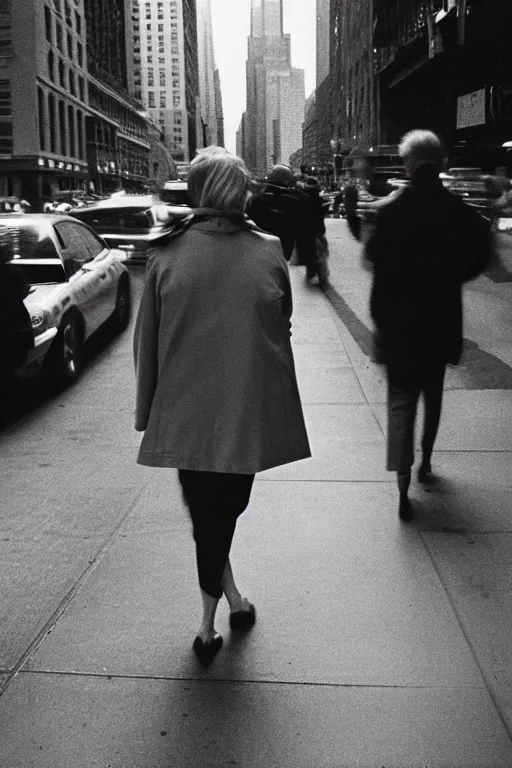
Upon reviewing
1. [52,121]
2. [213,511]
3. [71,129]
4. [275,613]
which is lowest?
[275,613]

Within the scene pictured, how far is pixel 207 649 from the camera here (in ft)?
11.0

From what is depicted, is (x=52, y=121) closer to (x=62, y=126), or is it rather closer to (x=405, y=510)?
(x=62, y=126)

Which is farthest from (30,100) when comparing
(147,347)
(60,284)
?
(147,347)

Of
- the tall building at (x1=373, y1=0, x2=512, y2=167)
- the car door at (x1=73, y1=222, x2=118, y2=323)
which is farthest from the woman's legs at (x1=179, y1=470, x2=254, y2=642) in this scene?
the tall building at (x1=373, y1=0, x2=512, y2=167)

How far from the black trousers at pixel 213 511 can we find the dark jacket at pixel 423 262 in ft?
5.60

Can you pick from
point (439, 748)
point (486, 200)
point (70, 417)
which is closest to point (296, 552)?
point (439, 748)

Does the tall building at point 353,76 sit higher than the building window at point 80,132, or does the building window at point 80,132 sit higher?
the tall building at point 353,76

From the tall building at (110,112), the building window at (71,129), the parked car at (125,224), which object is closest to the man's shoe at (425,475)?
the parked car at (125,224)

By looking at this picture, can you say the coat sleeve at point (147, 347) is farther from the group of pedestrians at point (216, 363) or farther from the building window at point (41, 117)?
the building window at point (41, 117)

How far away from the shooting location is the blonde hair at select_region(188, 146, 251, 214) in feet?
10.2

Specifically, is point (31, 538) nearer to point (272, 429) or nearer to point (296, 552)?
point (296, 552)

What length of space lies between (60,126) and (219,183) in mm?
77267

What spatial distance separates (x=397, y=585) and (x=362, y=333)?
6539mm

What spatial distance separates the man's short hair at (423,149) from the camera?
4676 millimetres
